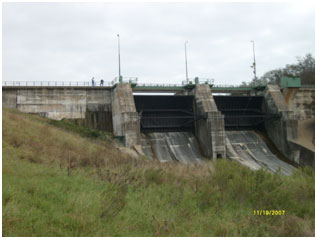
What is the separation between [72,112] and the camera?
30.9m

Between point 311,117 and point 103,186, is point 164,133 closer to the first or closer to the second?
point 311,117

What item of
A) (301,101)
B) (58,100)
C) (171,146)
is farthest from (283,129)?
(58,100)


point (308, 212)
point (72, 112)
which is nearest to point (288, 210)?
point (308, 212)

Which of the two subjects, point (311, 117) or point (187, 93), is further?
point (311, 117)

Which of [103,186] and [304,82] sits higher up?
[304,82]

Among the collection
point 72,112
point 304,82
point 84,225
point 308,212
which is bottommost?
point 308,212

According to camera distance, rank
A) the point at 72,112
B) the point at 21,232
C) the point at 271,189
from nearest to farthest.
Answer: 1. the point at 21,232
2. the point at 271,189
3. the point at 72,112

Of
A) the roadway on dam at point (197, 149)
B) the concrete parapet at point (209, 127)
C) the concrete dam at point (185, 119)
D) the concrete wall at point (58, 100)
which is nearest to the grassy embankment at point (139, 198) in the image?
the roadway on dam at point (197, 149)

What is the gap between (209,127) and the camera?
29.9 m

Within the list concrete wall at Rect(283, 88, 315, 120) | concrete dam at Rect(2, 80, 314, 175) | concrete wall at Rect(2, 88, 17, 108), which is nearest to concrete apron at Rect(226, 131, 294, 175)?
concrete dam at Rect(2, 80, 314, 175)

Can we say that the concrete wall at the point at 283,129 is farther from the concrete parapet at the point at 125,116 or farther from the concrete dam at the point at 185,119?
the concrete parapet at the point at 125,116

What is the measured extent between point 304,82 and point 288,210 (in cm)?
5023

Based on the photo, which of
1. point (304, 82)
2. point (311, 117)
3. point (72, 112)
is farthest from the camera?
point (304, 82)

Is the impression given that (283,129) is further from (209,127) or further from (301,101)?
(209,127)
